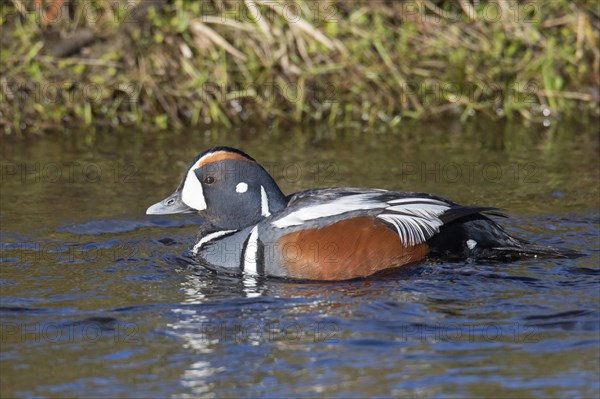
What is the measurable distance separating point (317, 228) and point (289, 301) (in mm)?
588

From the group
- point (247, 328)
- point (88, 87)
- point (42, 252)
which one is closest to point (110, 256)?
point (42, 252)

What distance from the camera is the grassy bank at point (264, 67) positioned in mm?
10016

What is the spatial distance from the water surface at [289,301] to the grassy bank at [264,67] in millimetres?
969

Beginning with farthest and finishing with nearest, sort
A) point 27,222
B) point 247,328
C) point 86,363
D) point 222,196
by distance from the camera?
point 27,222 → point 222,196 → point 247,328 → point 86,363

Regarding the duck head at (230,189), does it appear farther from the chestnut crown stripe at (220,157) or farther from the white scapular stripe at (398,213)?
the white scapular stripe at (398,213)

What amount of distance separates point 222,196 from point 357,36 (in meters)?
4.06

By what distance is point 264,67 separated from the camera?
10.1 m

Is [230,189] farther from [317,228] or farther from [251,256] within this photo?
[317,228]

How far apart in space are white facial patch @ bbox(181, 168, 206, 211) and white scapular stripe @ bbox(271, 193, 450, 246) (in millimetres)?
644

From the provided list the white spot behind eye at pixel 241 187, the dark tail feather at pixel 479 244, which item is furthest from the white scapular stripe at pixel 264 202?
the dark tail feather at pixel 479 244

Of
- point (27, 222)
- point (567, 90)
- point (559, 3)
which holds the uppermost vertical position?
point (559, 3)

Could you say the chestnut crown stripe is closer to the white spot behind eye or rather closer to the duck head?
the duck head

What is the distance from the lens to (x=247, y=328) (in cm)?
548

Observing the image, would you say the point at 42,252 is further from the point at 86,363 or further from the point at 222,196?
the point at 86,363
